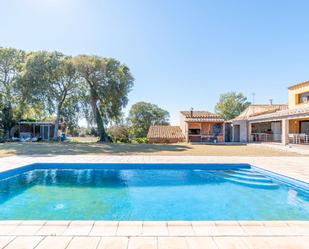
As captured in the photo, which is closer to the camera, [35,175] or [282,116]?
[35,175]

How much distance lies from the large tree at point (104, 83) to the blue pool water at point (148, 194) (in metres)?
14.0

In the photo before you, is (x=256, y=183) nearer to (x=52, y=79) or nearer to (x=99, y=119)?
(x=99, y=119)

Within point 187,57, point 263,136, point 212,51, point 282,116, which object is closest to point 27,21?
point 187,57

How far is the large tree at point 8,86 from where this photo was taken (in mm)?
22688

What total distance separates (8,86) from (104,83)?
12.0m

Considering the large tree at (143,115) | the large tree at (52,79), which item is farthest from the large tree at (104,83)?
the large tree at (143,115)

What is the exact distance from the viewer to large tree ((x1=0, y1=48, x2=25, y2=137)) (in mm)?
22688

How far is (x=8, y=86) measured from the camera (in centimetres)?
2366

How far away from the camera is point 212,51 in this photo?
696 inches
